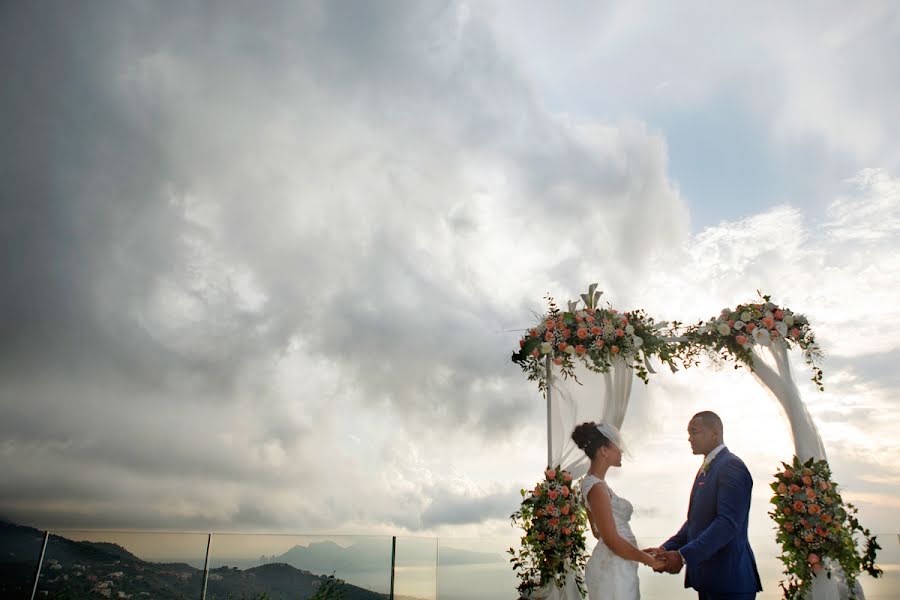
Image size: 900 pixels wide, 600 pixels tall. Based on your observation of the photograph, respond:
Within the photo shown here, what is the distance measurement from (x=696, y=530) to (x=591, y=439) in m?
1.01

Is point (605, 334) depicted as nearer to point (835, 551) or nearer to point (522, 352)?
point (522, 352)

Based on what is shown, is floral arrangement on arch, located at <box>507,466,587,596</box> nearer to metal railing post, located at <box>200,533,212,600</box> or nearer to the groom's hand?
the groom's hand

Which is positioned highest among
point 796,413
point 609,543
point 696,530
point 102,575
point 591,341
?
point 591,341

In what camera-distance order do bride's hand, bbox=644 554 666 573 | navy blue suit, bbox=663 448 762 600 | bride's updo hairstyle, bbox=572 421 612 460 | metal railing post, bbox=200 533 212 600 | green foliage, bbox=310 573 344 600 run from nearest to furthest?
navy blue suit, bbox=663 448 762 600 → bride's hand, bbox=644 554 666 573 → bride's updo hairstyle, bbox=572 421 612 460 → metal railing post, bbox=200 533 212 600 → green foliage, bbox=310 573 344 600

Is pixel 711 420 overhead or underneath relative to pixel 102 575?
overhead

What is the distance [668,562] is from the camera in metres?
4.55

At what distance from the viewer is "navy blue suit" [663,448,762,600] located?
4145 millimetres

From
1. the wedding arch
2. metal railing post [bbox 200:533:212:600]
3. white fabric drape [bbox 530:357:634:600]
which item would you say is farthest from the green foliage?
white fabric drape [bbox 530:357:634:600]

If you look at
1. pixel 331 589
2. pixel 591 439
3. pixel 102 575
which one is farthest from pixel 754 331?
pixel 102 575

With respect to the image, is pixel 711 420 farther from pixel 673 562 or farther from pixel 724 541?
pixel 673 562

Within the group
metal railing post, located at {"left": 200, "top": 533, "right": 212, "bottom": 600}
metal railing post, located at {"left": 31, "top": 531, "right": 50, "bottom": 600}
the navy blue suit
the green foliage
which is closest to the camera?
the navy blue suit

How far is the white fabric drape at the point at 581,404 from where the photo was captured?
6672mm

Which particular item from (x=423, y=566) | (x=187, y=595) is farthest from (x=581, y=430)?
(x=187, y=595)

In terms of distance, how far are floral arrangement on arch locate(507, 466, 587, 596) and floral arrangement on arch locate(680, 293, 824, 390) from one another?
8.04ft
